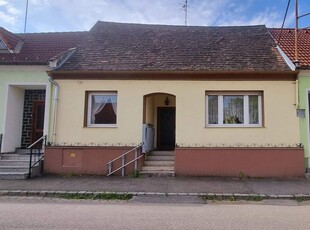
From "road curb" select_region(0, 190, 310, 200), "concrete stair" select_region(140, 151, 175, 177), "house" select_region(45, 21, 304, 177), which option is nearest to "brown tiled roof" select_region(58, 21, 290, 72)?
"house" select_region(45, 21, 304, 177)

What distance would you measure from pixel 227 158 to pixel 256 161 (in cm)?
106

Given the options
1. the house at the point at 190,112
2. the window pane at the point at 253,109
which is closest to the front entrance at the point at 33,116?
the house at the point at 190,112

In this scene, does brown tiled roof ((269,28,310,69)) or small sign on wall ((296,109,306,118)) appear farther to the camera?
brown tiled roof ((269,28,310,69))

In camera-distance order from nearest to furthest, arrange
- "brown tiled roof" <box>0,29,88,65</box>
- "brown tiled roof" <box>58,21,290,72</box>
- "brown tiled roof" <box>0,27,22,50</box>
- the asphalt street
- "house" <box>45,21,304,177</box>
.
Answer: the asphalt street < "house" <box>45,21,304,177</box> < "brown tiled roof" <box>58,21,290,72</box> < "brown tiled roof" <box>0,29,88,65</box> < "brown tiled roof" <box>0,27,22,50</box>

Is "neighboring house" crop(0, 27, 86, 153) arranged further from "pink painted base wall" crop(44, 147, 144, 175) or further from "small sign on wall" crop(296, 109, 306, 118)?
"small sign on wall" crop(296, 109, 306, 118)

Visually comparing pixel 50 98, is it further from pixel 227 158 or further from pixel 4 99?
pixel 227 158

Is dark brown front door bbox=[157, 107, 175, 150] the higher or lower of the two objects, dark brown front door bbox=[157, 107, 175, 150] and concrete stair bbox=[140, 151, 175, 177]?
the higher

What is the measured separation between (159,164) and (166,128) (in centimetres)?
291

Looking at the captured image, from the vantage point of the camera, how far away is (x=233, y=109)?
11.5 m

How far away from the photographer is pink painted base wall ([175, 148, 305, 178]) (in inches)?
414

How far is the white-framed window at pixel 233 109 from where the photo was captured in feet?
37.2

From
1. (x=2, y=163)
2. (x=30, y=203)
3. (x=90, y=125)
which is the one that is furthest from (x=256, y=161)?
(x=2, y=163)

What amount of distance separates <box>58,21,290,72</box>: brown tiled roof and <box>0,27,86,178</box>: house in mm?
1207

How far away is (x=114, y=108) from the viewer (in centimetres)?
1172
